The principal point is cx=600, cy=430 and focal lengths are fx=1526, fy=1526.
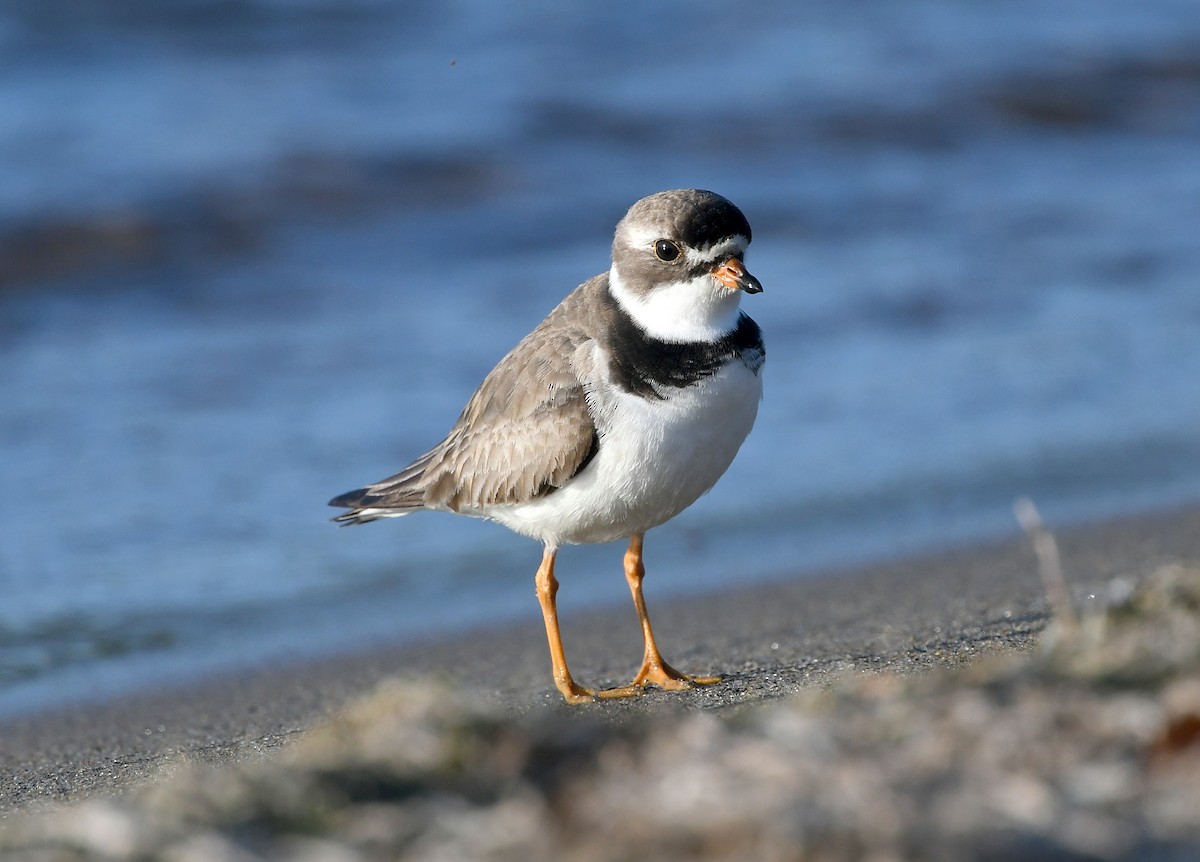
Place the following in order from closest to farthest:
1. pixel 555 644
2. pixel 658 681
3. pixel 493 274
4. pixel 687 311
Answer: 1. pixel 687 311
2. pixel 658 681
3. pixel 555 644
4. pixel 493 274

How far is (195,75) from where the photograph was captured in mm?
14141

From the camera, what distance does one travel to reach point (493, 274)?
11141 millimetres

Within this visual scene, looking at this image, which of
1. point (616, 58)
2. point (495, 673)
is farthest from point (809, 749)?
point (616, 58)

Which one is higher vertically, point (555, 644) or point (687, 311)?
point (687, 311)

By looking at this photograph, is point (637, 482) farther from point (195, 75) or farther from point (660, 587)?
point (195, 75)

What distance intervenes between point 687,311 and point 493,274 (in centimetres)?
643

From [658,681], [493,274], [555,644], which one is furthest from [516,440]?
[493,274]

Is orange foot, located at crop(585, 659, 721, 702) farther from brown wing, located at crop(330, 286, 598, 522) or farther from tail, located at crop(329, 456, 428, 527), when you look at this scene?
tail, located at crop(329, 456, 428, 527)

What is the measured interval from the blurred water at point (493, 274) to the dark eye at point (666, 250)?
7.18 feet

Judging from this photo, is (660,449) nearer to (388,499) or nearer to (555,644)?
(555,644)

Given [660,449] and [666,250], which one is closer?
[660,449]

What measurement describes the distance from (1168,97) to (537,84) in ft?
20.7

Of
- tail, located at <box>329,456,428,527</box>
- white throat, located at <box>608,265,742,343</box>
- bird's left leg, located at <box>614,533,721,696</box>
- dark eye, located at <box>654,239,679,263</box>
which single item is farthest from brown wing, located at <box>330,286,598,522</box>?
bird's left leg, located at <box>614,533,721,696</box>

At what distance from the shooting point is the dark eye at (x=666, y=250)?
4906mm
